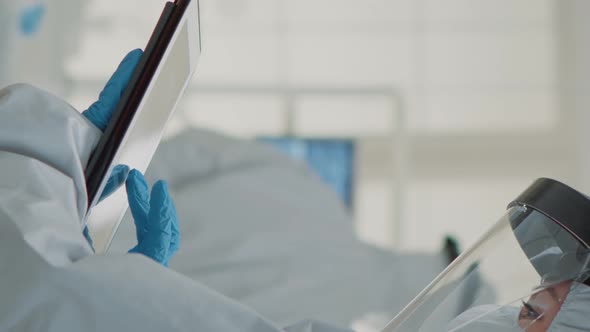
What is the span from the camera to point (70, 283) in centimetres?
58

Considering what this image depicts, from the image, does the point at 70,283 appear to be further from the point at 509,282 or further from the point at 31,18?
the point at 31,18

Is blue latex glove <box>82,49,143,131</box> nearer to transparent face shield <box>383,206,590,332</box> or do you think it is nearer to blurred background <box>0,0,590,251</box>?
transparent face shield <box>383,206,590,332</box>

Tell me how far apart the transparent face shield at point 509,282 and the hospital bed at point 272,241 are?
823 millimetres

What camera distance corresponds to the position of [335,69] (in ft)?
13.7

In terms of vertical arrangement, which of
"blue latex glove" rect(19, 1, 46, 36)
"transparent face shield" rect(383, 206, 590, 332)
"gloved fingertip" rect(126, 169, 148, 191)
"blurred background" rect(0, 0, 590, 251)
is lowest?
"blurred background" rect(0, 0, 590, 251)

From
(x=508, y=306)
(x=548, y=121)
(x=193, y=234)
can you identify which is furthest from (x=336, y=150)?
(x=508, y=306)

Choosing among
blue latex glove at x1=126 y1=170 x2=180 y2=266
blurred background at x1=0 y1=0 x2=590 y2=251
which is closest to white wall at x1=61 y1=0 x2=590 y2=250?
blurred background at x1=0 y1=0 x2=590 y2=251

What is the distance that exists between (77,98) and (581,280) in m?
3.73

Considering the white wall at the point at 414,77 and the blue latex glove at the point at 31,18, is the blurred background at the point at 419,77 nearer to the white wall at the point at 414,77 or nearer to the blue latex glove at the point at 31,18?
the white wall at the point at 414,77

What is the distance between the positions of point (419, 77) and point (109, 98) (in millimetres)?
3518

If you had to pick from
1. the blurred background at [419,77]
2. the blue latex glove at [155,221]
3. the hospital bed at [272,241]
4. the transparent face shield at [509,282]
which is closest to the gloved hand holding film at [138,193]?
the blue latex glove at [155,221]

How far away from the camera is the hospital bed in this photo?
1657 mm

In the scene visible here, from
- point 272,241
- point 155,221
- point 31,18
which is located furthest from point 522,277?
point 31,18

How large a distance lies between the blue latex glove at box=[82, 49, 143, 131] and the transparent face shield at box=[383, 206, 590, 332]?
0.32m
